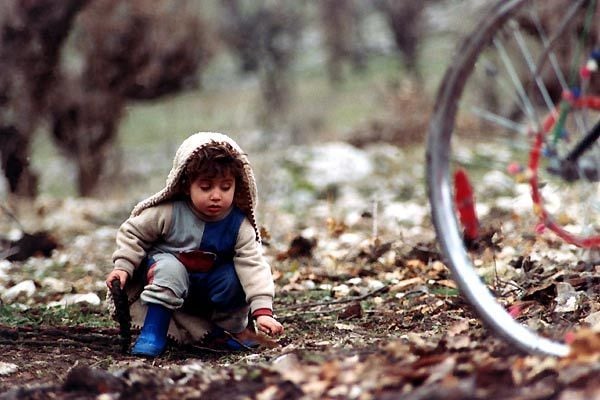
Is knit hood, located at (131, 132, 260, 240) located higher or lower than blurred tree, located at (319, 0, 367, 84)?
lower

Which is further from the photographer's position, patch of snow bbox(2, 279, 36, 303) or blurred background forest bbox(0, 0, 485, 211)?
blurred background forest bbox(0, 0, 485, 211)

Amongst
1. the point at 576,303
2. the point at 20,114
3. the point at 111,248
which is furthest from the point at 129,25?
the point at 576,303

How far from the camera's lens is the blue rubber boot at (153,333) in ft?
10.6

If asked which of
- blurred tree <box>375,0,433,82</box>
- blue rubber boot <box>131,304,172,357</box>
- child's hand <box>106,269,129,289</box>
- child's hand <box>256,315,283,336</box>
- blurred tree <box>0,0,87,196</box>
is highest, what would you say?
blurred tree <box>375,0,433,82</box>

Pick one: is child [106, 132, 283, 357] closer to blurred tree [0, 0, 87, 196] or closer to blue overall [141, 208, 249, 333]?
blue overall [141, 208, 249, 333]

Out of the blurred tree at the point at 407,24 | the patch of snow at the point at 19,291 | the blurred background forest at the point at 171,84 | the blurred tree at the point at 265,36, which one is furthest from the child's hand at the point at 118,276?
the blurred tree at the point at 407,24

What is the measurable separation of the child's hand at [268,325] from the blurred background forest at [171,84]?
553cm

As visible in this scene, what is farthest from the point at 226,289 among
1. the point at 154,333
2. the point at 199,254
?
the point at 154,333

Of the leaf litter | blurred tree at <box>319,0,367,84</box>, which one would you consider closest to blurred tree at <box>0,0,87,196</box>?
the leaf litter

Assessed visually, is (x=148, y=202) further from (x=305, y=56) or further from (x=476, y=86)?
(x=305, y=56)

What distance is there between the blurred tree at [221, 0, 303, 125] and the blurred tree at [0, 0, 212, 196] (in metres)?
6.23

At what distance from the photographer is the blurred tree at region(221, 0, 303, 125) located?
19109mm

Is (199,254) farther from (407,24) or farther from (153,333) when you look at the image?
(407,24)

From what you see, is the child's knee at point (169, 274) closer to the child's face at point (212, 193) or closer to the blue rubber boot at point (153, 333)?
the blue rubber boot at point (153, 333)
